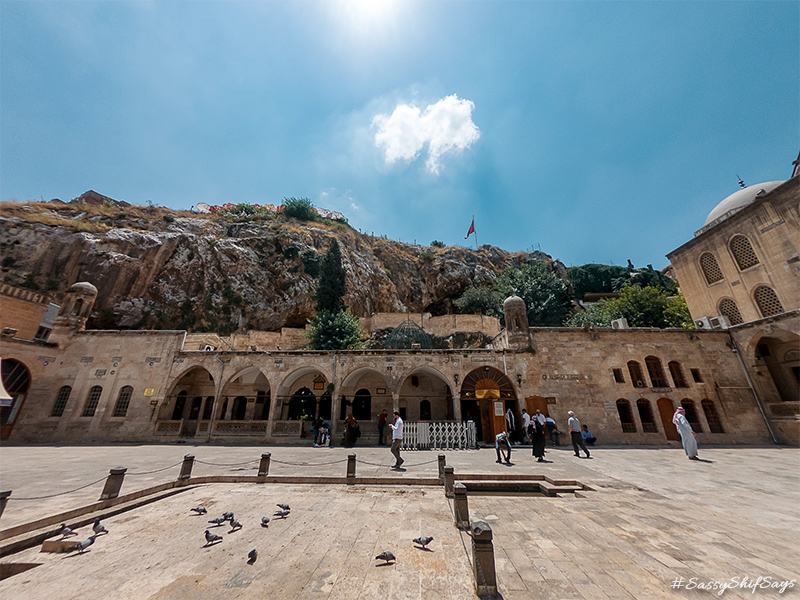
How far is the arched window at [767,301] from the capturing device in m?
16.6

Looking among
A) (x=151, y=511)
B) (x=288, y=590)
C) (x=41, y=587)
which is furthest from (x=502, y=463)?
(x=41, y=587)

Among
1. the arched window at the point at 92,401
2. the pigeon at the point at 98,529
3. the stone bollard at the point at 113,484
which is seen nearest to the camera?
the pigeon at the point at 98,529

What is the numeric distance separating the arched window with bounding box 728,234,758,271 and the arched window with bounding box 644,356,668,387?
946 cm

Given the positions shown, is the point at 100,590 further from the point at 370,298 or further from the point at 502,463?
the point at 370,298

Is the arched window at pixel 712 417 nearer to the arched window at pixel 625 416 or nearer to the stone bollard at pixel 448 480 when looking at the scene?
the arched window at pixel 625 416

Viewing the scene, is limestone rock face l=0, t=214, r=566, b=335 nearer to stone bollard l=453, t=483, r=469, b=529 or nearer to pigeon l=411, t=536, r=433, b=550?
stone bollard l=453, t=483, r=469, b=529

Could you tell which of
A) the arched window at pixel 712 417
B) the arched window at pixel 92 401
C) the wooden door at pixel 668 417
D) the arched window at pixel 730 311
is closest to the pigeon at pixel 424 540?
the wooden door at pixel 668 417

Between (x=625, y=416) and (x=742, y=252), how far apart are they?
1376 centimetres

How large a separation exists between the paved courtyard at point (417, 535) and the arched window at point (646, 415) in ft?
21.1

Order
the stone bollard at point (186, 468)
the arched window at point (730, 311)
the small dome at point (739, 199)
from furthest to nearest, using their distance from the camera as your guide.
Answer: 1. the small dome at point (739, 199)
2. the arched window at point (730, 311)
3. the stone bollard at point (186, 468)

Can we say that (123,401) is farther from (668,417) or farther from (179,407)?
(668,417)

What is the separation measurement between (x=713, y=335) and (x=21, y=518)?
2658cm

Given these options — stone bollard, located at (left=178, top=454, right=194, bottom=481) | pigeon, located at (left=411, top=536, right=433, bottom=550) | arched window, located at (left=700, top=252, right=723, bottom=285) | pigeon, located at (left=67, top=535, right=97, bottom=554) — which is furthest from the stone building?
pigeon, located at (left=67, top=535, right=97, bottom=554)

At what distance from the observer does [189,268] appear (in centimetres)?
2959
